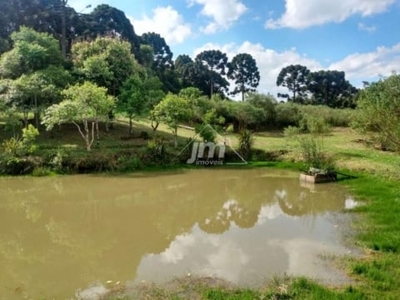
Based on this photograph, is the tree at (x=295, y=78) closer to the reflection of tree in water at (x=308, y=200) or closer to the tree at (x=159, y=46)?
the tree at (x=159, y=46)

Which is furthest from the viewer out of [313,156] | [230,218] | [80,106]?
[80,106]

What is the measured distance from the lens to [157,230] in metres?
10.2

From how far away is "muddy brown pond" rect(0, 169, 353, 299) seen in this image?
7.30m

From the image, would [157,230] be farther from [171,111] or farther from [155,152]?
[171,111]

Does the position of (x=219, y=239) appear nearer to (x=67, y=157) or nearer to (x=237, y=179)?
(x=237, y=179)

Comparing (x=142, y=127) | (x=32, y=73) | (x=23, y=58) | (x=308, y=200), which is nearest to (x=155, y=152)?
(x=142, y=127)

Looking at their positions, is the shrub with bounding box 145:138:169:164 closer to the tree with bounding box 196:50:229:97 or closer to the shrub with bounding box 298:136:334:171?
the shrub with bounding box 298:136:334:171

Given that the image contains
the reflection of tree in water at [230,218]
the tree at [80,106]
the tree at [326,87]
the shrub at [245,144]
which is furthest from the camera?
the tree at [326,87]

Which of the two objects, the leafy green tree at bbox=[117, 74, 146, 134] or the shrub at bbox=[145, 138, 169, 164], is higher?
the leafy green tree at bbox=[117, 74, 146, 134]

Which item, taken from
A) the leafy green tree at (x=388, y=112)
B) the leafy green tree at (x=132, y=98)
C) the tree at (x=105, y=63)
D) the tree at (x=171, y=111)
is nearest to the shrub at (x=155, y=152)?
the tree at (x=171, y=111)

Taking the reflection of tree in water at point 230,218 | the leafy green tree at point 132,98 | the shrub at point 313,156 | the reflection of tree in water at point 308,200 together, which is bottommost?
the reflection of tree in water at point 230,218

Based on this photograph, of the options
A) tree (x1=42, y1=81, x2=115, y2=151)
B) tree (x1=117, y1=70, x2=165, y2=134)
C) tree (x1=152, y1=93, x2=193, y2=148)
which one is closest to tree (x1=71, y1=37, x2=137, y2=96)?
tree (x1=117, y1=70, x2=165, y2=134)

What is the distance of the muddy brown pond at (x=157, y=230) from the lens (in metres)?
7.30

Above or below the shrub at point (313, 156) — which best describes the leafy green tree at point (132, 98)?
above
